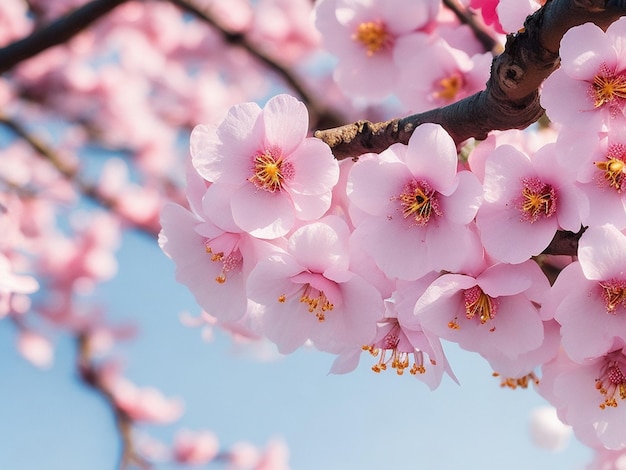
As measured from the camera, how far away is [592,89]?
0.78m

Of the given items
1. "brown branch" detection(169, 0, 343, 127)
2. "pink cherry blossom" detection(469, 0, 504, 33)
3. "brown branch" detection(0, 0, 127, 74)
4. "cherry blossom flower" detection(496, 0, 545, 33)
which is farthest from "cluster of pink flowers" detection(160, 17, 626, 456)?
"brown branch" detection(169, 0, 343, 127)

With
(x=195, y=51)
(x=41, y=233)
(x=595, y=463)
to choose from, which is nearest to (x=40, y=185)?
(x=41, y=233)

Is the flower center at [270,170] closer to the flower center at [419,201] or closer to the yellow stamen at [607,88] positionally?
the flower center at [419,201]

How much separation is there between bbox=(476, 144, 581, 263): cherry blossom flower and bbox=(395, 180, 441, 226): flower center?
63 mm

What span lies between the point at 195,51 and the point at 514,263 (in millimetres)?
5052

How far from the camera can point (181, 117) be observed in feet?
17.6

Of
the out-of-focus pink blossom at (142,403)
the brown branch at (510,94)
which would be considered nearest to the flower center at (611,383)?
the brown branch at (510,94)

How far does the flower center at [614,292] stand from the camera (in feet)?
2.56

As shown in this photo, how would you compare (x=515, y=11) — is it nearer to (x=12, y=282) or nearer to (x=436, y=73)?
(x=436, y=73)

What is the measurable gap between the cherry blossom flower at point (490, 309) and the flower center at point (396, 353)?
8 centimetres

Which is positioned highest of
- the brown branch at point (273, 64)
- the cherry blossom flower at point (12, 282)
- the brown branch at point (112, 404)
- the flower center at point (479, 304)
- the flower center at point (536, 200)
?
the flower center at point (536, 200)

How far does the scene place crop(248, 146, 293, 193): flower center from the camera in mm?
858

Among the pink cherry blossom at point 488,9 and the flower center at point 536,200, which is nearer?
the flower center at point 536,200

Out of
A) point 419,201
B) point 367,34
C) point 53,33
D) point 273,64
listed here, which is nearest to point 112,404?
point 273,64
